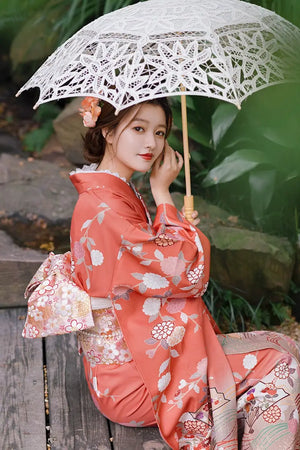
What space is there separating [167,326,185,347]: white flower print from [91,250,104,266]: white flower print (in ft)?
1.08

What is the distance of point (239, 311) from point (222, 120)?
0.96 meters

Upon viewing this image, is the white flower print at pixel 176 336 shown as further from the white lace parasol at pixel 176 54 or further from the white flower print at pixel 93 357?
the white lace parasol at pixel 176 54

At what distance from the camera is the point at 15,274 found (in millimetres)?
3109

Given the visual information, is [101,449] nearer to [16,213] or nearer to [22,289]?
[22,289]

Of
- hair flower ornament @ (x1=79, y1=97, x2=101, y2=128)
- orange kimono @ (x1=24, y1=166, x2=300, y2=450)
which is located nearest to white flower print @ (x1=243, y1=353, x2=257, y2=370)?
orange kimono @ (x1=24, y1=166, x2=300, y2=450)

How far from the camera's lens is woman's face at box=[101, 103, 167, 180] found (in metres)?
2.06

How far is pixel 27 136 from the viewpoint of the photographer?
528 centimetres

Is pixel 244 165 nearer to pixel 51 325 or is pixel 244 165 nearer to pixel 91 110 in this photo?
pixel 91 110

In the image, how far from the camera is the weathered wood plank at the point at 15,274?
3.10 meters

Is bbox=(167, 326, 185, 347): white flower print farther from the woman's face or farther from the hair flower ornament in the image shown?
the hair flower ornament

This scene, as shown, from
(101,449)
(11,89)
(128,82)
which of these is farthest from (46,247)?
(11,89)

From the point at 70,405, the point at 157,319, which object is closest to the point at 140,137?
the point at 157,319

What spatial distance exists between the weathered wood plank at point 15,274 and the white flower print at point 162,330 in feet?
3.78

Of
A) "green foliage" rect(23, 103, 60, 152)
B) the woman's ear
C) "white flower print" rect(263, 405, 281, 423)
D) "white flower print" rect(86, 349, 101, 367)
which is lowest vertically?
"green foliage" rect(23, 103, 60, 152)
